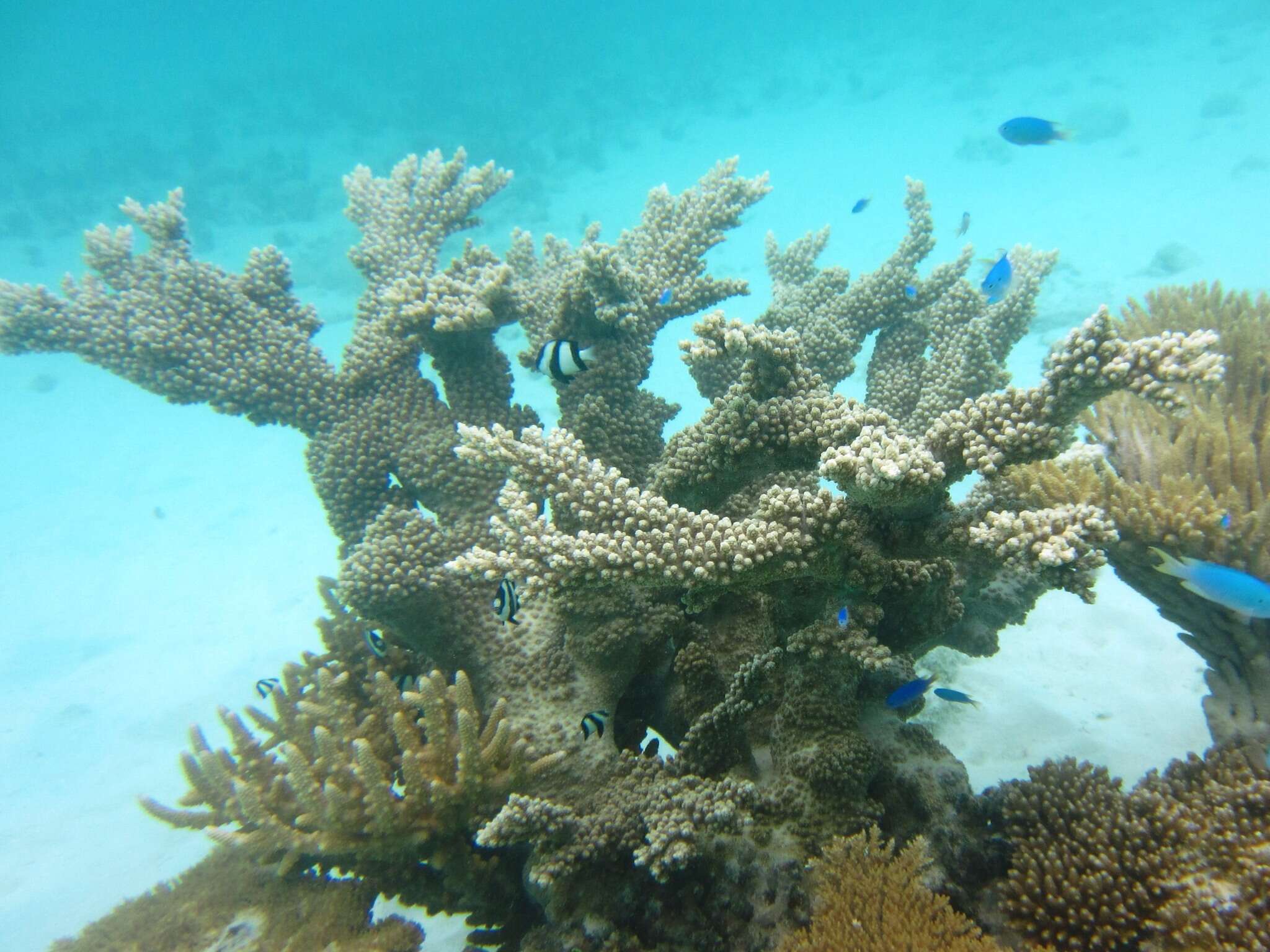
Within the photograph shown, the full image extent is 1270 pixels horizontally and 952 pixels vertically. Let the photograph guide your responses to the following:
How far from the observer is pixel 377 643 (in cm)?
437

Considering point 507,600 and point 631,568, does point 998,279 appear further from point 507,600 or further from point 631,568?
point 507,600

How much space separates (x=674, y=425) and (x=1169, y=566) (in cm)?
1676

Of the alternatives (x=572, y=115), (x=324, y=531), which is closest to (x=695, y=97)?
(x=572, y=115)

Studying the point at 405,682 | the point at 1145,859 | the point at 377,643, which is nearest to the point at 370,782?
the point at 405,682

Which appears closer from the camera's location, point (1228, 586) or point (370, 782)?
point (1228, 586)

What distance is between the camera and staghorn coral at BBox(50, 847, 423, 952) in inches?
140

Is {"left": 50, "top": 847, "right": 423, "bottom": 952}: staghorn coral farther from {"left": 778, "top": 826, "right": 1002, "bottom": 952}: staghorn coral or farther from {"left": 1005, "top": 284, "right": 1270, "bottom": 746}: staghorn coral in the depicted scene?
{"left": 1005, "top": 284, "right": 1270, "bottom": 746}: staghorn coral

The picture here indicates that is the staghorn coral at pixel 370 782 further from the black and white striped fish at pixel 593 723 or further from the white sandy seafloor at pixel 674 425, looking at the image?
the white sandy seafloor at pixel 674 425

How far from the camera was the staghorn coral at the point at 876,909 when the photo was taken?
2.46m

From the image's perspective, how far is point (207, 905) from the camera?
3.86 m

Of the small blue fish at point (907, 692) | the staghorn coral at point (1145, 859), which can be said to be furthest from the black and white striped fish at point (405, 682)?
the staghorn coral at point (1145, 859)

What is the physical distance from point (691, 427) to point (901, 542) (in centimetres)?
136

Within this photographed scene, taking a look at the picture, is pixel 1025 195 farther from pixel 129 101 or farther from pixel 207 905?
pixel 129 101

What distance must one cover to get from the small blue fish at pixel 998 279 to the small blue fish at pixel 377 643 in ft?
17.3
